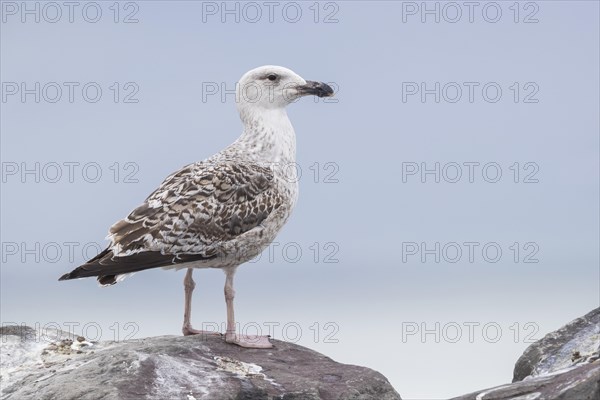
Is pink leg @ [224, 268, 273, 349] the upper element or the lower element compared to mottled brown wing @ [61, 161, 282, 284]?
lower

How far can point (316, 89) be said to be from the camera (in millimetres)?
15750

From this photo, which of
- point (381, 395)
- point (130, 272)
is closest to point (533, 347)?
point (381, 395)

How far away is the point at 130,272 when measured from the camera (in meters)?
14.0

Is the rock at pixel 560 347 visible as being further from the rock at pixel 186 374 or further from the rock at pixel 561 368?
the rock at pixel 186 374

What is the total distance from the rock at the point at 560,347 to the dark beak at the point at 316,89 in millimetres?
4778

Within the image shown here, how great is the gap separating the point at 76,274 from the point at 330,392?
3628mm

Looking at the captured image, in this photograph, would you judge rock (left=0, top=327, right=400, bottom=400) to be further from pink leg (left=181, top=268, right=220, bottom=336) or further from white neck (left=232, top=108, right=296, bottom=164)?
white neck (left=232, top=108, right=296, bottom=164)

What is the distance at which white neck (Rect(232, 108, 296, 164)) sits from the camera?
15.4 metres

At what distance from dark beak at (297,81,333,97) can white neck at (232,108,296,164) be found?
1.56 ft

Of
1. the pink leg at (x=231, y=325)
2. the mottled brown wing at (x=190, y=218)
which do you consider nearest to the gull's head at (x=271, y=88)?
the mottled brown wing at (x=190, y=218)

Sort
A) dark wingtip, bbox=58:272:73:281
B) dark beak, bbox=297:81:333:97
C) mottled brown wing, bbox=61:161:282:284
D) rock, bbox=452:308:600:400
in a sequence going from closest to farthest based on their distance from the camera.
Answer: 1. rock, bbox=452:308:600:400
2. dark wingtip, bbox=58:272:73:281
3. mottled brown wing, bbox=61:161:282:284
4. dark beak, bbox=297:81:333:97

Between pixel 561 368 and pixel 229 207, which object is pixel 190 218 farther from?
pixel 561 368

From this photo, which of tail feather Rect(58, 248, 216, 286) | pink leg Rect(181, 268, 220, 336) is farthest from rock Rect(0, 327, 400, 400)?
tail feather Rect(58, 248, 216, 286)

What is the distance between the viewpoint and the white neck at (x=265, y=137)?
15.4 m
